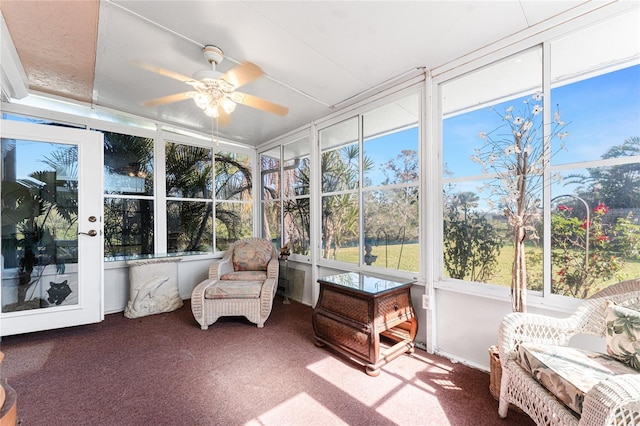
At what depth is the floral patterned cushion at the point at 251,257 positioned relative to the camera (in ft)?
11.9

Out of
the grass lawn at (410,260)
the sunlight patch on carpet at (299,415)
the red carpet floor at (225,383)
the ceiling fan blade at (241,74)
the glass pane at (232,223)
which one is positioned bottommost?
the red carpet floor at (225,383)

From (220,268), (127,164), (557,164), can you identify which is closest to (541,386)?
(557,164)

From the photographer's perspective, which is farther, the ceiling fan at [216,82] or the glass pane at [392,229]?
the glass pane at [392,229]

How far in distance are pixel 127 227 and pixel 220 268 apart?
4.97 ft

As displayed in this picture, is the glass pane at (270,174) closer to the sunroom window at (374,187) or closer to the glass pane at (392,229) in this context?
the sunroom window at (374,187)

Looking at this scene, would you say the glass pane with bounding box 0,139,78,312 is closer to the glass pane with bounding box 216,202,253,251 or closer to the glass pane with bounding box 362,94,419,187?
the glass pane with bounding box 216,202,253,251

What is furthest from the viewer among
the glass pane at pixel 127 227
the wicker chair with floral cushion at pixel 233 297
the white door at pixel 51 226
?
the glass pane at pixel 127 227

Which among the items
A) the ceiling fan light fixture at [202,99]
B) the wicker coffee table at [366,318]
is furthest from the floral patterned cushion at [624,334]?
the ceiling fan light fixture at [202,99]

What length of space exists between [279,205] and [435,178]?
273cm

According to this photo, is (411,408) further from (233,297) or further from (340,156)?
(340,156)

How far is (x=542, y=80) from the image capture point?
6.28ft

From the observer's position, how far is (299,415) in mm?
1620

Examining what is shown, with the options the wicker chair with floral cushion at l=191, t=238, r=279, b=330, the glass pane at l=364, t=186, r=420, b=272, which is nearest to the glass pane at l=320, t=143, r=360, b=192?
the glass pane at l=364, t=186, r=420, b=272

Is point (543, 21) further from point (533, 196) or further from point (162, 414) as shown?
point (162, 414)
